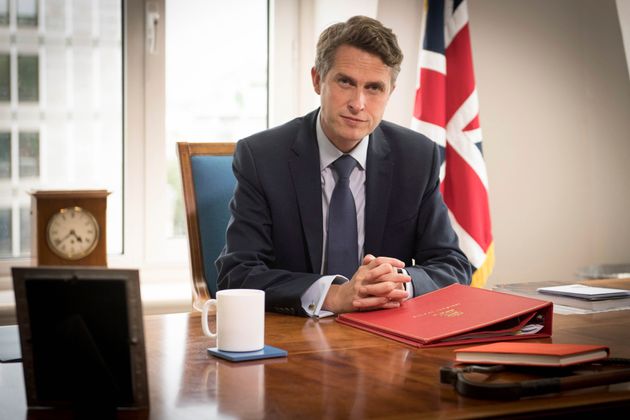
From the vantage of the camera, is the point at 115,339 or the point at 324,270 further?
the point at 324,270

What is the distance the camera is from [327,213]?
2.25m

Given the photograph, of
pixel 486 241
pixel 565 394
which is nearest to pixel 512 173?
pixel 486 241

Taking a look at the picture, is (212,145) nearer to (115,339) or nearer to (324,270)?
(324,270)

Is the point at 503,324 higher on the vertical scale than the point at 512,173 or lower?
lower

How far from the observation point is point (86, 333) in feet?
3.43

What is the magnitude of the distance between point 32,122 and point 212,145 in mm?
1173

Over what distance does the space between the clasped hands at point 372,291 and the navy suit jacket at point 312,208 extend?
0.95ft

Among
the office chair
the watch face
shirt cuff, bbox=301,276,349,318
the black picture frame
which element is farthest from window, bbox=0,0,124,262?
the black picture frame

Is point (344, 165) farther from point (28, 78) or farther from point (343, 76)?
point (28, 78)

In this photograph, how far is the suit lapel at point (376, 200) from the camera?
2287 millimetres

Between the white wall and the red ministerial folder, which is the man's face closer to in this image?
the red ministerial folder

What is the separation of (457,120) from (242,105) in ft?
3.20

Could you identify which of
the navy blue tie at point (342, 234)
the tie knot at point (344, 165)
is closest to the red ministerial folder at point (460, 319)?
the navy blue tie at point (342, 234)

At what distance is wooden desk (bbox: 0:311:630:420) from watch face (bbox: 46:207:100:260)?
1.39 m
